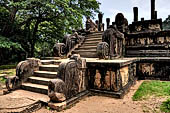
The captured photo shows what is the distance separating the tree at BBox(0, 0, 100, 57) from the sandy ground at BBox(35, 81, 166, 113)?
761 centimetres

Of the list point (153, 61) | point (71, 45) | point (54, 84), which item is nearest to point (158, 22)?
point (153, 61)

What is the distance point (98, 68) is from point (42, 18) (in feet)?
30.3

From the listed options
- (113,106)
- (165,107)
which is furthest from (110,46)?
(165,107)

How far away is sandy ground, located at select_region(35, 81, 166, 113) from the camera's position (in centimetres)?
278

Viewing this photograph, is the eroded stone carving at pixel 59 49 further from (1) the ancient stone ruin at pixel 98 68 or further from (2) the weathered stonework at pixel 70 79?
(2) the weathered stonework at pixel 70 79

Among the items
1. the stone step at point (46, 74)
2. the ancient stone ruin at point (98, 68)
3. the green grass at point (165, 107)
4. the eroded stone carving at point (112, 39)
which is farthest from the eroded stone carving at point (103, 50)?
the green grass at point (165, 107)

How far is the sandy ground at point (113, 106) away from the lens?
2781 millimetres

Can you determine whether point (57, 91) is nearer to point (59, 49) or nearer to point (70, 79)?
point (70, 79)

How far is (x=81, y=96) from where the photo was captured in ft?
11.6

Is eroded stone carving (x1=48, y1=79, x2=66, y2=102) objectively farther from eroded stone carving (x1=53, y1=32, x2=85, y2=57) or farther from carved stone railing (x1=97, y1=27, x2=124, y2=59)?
eroded stone carving (x1=53, y1=32, x2=85, y2=57)

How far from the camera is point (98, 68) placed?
3812 millimetres

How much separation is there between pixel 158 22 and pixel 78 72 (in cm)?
766

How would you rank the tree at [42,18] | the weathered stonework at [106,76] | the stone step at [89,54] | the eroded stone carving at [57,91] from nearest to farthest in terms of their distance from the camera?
the eroded stone carving at [57,91] < the weathered stonework at [106,76] < the stone step at [89,54] < the tree at [42,18]

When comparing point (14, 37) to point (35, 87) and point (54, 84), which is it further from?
point (54, 84)
